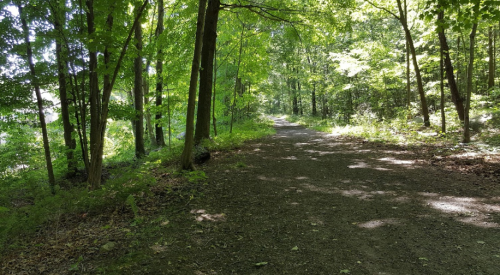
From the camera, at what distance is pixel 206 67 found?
30.2 ft

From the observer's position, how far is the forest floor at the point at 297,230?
8.99 ft

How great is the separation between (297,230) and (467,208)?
8.96 feet

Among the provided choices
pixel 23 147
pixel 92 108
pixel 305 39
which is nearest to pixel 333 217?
pixel 92 108

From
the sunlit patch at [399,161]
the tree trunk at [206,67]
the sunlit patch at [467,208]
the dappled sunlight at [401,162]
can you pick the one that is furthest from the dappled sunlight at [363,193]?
the tree trunk at [206,67]

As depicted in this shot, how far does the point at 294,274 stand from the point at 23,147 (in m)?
13.3

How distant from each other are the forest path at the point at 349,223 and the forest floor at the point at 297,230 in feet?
0.05

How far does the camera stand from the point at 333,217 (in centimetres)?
396

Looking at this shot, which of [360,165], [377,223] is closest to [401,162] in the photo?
[360,165]

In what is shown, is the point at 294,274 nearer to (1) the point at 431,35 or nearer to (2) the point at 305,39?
(2) the point at 305,39

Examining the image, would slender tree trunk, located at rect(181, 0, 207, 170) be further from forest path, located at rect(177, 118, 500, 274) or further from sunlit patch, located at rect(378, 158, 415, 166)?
sunlit patch, located at rect(378, 158, 415, 166)

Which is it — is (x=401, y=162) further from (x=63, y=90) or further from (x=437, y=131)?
(x=63, y=90)

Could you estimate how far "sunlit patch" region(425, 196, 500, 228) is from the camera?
356cm

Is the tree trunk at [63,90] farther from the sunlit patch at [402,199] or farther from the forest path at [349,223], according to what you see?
the sunlit patch at [402,199]

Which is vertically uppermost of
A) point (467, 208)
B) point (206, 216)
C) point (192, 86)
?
point (192, 86)
